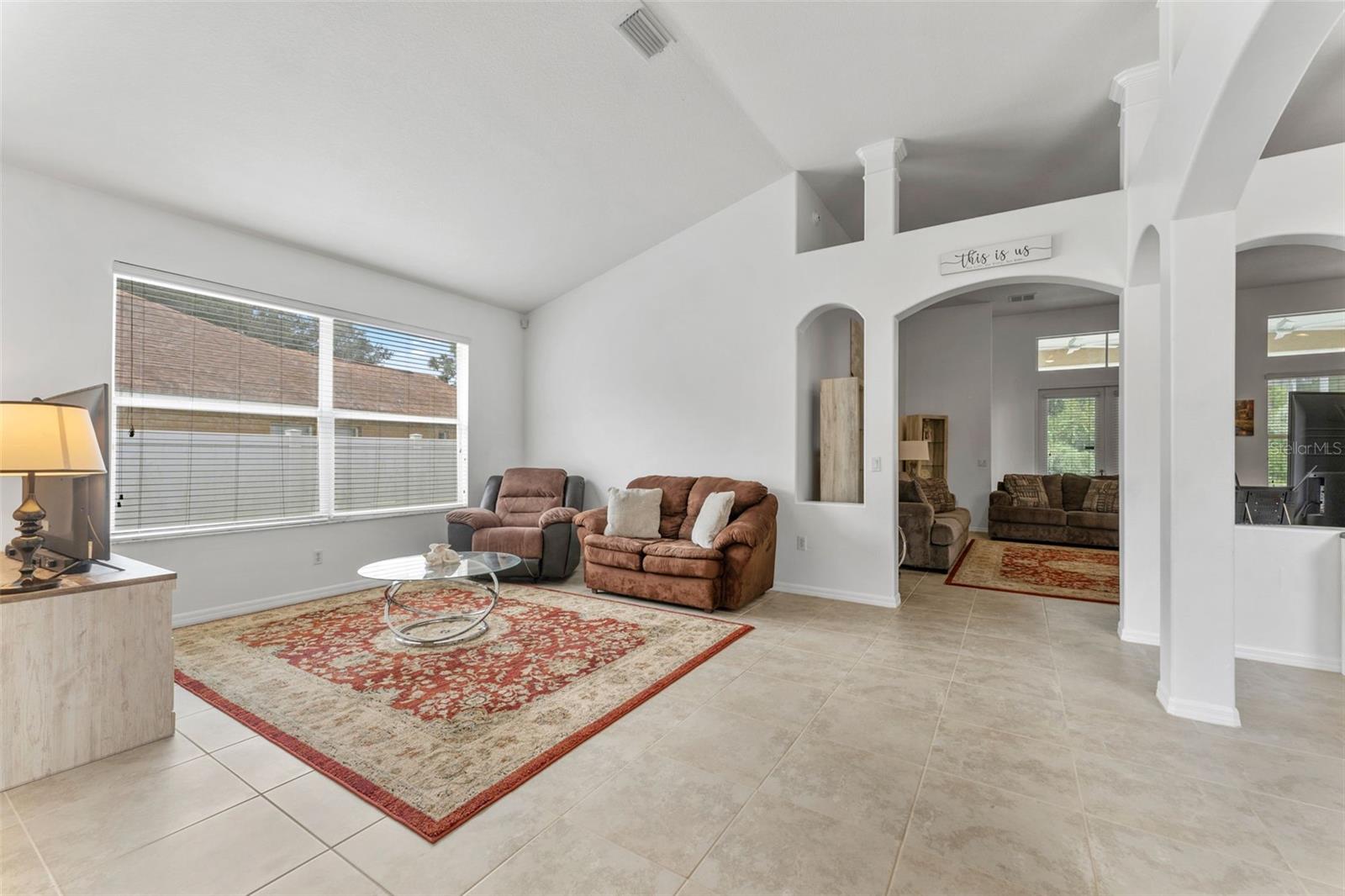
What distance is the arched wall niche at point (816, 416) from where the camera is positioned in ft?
15.3

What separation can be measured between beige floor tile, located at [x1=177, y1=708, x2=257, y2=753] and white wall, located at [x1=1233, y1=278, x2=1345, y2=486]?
32.0 feet

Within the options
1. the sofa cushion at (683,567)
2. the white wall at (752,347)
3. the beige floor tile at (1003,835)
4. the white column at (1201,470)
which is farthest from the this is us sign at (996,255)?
the beige floor tile at (1003,835)

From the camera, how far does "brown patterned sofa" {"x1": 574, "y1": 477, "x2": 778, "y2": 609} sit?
4.05 m

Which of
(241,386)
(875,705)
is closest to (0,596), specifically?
(241,386)

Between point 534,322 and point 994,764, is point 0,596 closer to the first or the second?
point 994,764

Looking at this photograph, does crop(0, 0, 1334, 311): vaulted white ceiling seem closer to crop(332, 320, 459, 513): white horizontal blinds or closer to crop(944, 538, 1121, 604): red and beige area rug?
crop(332, 320, 459, 513): white horizontal blinds

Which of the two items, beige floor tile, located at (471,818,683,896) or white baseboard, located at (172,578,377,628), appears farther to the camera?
white baseboard, located at (172,578,377,628)

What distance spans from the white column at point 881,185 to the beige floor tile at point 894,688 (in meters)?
3.14

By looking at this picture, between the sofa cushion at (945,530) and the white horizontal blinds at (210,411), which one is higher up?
the white horizontal blinds at (210,411)

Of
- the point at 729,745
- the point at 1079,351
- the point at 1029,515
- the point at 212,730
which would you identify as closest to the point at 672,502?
the point at 729,745

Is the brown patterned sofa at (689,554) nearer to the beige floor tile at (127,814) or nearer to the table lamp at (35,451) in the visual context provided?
the beige floor tile at (127,814)

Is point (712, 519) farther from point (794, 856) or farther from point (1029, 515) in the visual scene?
point (1029, 515)

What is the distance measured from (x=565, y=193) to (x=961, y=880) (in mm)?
4602

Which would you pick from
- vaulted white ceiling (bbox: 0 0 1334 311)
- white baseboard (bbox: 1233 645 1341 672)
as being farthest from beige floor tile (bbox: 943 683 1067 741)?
vaulted white ceiling (bbox: 0 0 1334 311)
